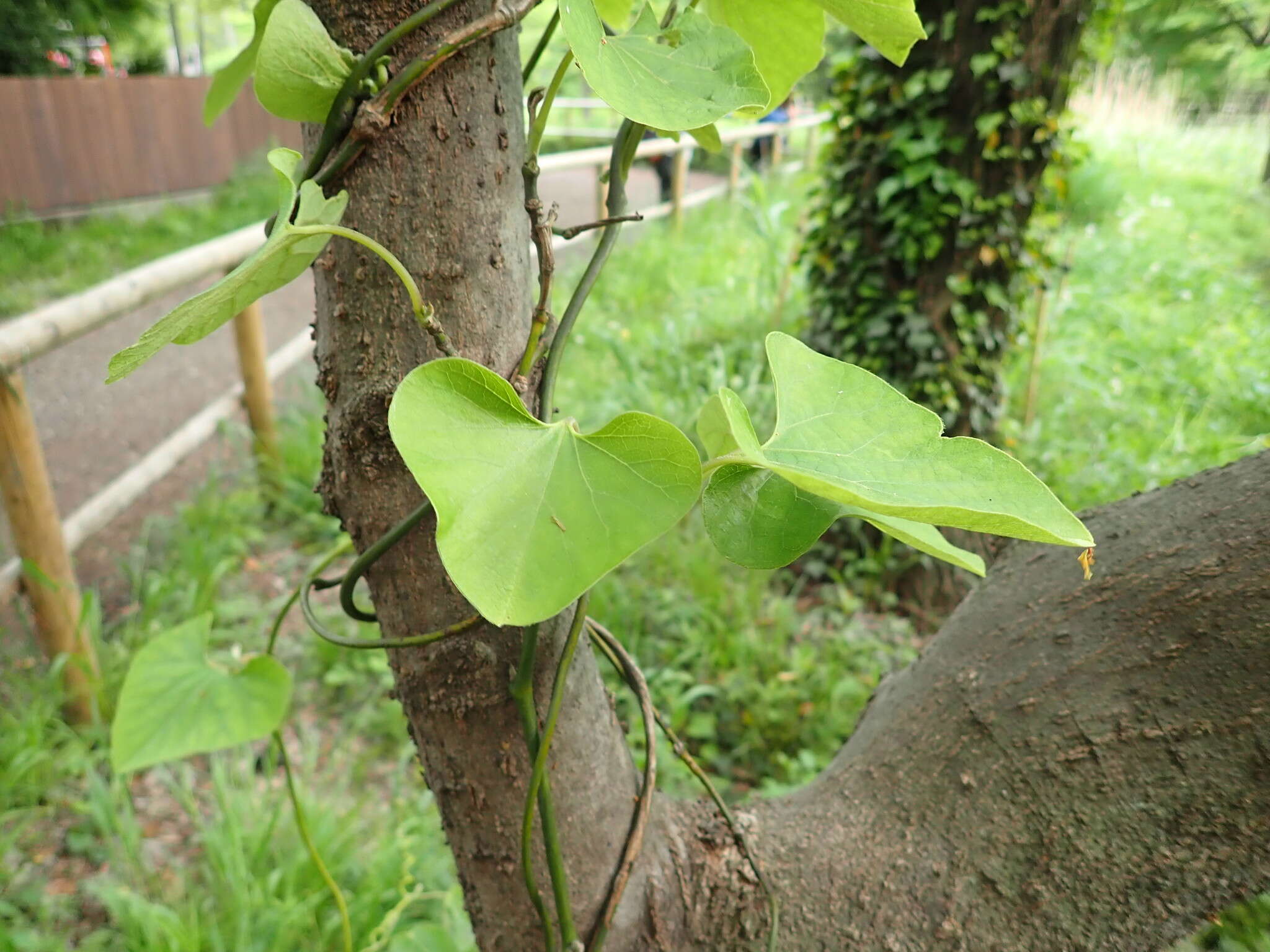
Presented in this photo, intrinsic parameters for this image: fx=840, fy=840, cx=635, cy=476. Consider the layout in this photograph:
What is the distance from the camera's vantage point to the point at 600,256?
2.05 feet

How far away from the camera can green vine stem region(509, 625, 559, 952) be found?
22.8 inches

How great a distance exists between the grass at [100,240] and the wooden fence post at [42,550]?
3469mm

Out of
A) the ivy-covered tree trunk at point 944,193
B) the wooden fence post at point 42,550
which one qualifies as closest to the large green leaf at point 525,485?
the wooden fence post at point 42,550

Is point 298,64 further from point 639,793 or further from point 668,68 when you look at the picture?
point 639,793

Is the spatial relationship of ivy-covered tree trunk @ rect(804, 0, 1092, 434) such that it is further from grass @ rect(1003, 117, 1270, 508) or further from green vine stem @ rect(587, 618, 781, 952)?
green vine stem @ rect(587, 618, 781, 952)

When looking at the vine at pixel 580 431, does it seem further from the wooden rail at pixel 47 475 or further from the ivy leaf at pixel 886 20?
the wooden rail at pixel 47 475

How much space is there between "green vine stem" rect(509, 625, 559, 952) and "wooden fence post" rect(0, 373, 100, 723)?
1740 millimetres

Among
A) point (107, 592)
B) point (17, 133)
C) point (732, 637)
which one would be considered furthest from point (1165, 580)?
point (17, 133)

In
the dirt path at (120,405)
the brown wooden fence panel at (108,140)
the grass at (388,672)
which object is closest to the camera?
the grass at (388,672)

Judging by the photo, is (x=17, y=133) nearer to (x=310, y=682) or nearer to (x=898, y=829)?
(x=310, y=682)

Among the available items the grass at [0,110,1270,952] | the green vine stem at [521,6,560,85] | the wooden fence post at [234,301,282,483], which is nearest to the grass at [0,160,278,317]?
the wooden fence post at [234,301,282,483]

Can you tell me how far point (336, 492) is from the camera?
64 cm

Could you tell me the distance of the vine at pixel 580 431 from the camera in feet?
1.41

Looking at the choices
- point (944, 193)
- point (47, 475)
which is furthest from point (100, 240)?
point (944, 193)
